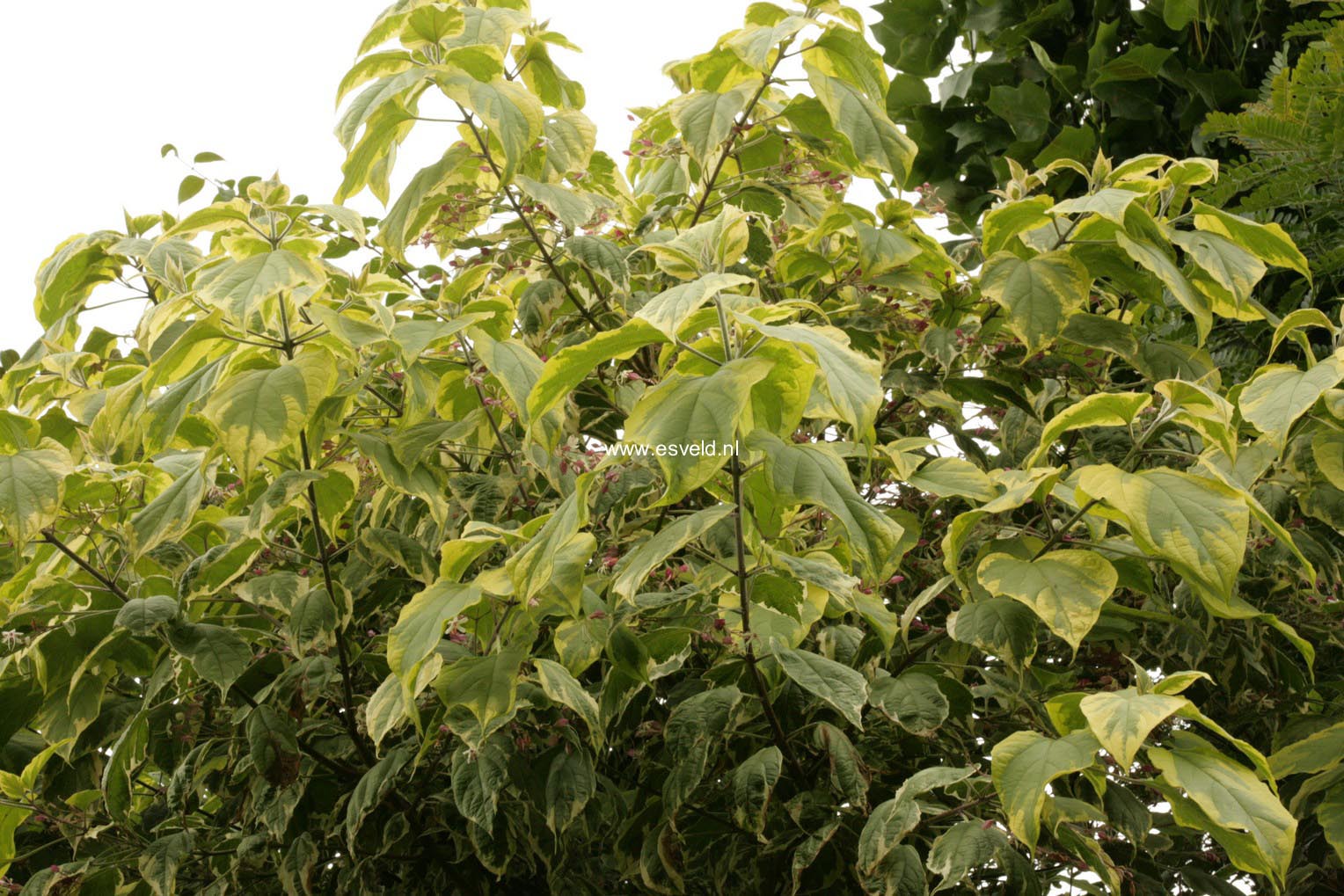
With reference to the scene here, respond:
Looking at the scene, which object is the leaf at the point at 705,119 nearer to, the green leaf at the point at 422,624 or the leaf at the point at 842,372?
the leaf at the point at 842,372

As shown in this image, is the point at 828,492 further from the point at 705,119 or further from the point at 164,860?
the point at 164,860

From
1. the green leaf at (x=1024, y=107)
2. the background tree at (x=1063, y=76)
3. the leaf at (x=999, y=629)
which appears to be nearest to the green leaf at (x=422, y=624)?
the leaf at (x=999, y=629)

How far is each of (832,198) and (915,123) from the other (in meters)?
1.17

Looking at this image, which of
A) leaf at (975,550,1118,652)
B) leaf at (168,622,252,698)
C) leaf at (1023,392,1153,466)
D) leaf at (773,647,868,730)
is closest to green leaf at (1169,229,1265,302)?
leaf at (1023,392,1153,466)

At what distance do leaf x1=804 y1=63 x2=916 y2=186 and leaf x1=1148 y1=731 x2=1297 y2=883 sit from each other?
0.71 meters

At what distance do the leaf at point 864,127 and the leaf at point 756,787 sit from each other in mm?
680

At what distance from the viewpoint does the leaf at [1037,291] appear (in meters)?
1.35

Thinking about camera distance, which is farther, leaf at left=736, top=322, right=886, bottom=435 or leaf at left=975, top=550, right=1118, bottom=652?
leaf at left=975, top=550, right=1118, bottom=652

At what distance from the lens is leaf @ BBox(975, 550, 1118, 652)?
1.12 meters

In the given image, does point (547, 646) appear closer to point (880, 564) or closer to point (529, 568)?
point (529, 568)

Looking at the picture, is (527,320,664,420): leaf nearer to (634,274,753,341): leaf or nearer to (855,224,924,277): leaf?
(634,274,753,341): leaf

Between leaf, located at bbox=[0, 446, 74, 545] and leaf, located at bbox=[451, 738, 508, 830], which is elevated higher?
leaf, located at bbox=[0, 446, 74, 545]

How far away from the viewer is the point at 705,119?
4.83ft

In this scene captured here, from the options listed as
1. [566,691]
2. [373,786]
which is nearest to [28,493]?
[373,786]
